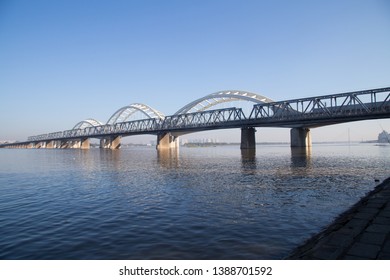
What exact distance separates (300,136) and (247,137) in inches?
854

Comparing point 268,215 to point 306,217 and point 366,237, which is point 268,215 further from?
point 366,237

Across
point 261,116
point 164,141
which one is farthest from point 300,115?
point 164,141

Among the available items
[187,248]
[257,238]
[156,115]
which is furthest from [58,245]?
[156,115]

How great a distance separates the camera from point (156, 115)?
144 m

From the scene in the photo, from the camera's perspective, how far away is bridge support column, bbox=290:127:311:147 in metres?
98.0

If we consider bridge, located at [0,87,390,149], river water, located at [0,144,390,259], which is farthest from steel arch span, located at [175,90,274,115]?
river water, located at [0,144,390,259]

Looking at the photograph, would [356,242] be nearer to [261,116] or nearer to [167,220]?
[167,220]

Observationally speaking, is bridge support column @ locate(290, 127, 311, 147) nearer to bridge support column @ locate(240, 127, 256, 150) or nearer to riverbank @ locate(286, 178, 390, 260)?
bridge support column @ locate(240, 127, 256, 150)

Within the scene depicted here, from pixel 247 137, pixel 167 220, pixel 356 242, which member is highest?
pixel 247 137

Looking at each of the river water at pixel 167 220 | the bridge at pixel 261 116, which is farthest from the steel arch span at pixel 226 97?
the river water at pixel 167 220

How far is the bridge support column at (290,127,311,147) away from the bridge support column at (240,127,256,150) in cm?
1605

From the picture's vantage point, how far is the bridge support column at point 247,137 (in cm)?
9294

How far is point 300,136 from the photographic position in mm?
98188
